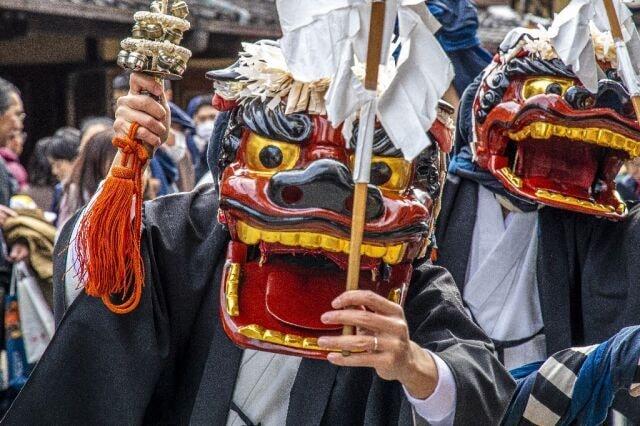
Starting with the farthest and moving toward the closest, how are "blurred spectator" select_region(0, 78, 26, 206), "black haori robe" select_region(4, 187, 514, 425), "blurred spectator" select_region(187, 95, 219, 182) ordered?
"blurred spectator" select_region(187, 95, 219, 182) < "blurred spectator" select_region(0, 78, 26, 206) < "black haori robe" select_region(4, 187, 514, 425)

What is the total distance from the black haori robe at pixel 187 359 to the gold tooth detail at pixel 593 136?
3.28 ft

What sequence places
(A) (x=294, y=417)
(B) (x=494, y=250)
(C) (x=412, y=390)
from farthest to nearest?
(B) (x=494, y=250), (A) (x=294, y=417), (C) (x=412, y=390)

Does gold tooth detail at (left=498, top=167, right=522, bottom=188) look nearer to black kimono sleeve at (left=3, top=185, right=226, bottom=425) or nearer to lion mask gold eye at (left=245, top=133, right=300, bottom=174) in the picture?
black kimono sleeve at (left=3, top=185, right=226, bottom=425)

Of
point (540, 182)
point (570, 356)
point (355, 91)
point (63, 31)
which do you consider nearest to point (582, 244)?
point (540, 182)

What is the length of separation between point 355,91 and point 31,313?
3.36 meters

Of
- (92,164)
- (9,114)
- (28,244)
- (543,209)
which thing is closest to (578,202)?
(543,209)

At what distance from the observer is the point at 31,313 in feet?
16.5

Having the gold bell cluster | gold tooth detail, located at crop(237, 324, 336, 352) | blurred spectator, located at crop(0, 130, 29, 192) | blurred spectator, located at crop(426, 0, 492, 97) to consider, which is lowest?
→ blurred spectator, located at crop(0, 130, 29, 192)

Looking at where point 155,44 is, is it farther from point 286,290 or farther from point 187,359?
point 187,359

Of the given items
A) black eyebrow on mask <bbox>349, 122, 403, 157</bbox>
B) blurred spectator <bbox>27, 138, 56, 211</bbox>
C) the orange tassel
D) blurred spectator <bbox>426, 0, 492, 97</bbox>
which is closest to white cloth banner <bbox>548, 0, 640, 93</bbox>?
black eyebrow on mask <bbox>349, 122, 403, 157</bbox>

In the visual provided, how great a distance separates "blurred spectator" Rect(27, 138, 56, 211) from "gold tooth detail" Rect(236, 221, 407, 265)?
576 centimetres

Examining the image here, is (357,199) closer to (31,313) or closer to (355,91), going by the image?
(355,91)

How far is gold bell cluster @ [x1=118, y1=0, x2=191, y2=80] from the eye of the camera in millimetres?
2340

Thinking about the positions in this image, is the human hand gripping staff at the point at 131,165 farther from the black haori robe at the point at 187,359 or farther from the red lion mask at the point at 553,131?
the red lion mask at the point at 553,131
